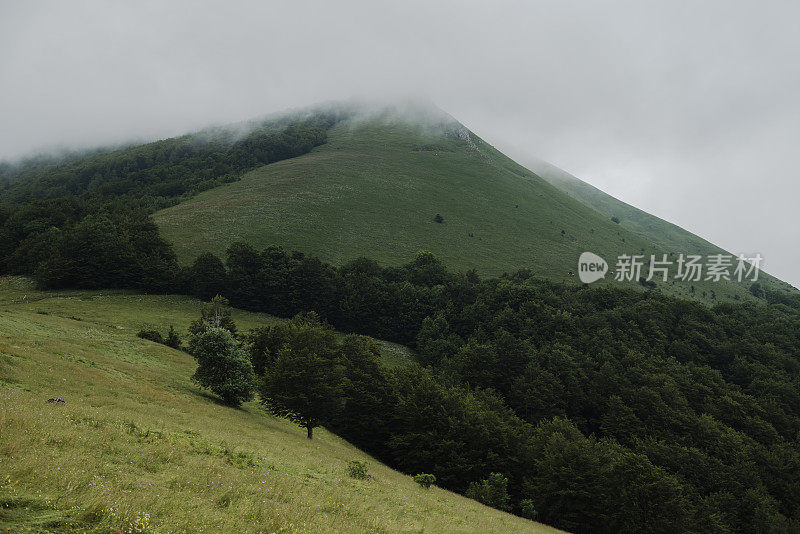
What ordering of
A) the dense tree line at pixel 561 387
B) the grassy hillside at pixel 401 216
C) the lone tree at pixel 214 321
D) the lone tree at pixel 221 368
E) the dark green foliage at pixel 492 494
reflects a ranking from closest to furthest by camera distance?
the dark green foliage at pixel 492 494
the lone tree at pixel 221 368
the dense tree line at pixel 561 387
the lone tree at pixel 214 321
the grassy hillside at pixel 401 216

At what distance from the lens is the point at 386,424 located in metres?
49.7

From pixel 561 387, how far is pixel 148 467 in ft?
229

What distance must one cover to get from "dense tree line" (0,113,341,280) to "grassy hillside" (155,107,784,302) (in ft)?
32.4

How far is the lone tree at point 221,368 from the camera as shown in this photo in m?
38.0

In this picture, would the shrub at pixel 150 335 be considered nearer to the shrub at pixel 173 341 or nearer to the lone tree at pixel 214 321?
the shrub at pixel 173 341

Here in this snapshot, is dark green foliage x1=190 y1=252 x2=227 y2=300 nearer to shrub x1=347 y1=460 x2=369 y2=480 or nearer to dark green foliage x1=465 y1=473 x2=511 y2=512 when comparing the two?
dark green foliage x1=465 y1=473 x2=511 y2=512

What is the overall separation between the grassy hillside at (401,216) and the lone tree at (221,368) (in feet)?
214

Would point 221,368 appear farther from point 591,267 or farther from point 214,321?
point 591,267

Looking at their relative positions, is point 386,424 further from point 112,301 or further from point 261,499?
point 112,301

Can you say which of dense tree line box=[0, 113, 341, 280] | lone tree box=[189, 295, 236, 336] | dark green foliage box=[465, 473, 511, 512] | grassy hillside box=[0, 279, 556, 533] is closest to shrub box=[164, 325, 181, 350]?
lone tree box=[189, 295, 236, 336]

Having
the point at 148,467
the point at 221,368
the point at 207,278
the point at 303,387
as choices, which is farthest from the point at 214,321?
the point at 148,467

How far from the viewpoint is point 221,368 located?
3866 centimetres

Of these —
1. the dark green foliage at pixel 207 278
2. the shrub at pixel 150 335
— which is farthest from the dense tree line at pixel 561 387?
the shrub at pixel 150 335

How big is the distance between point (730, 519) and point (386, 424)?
40137mm
